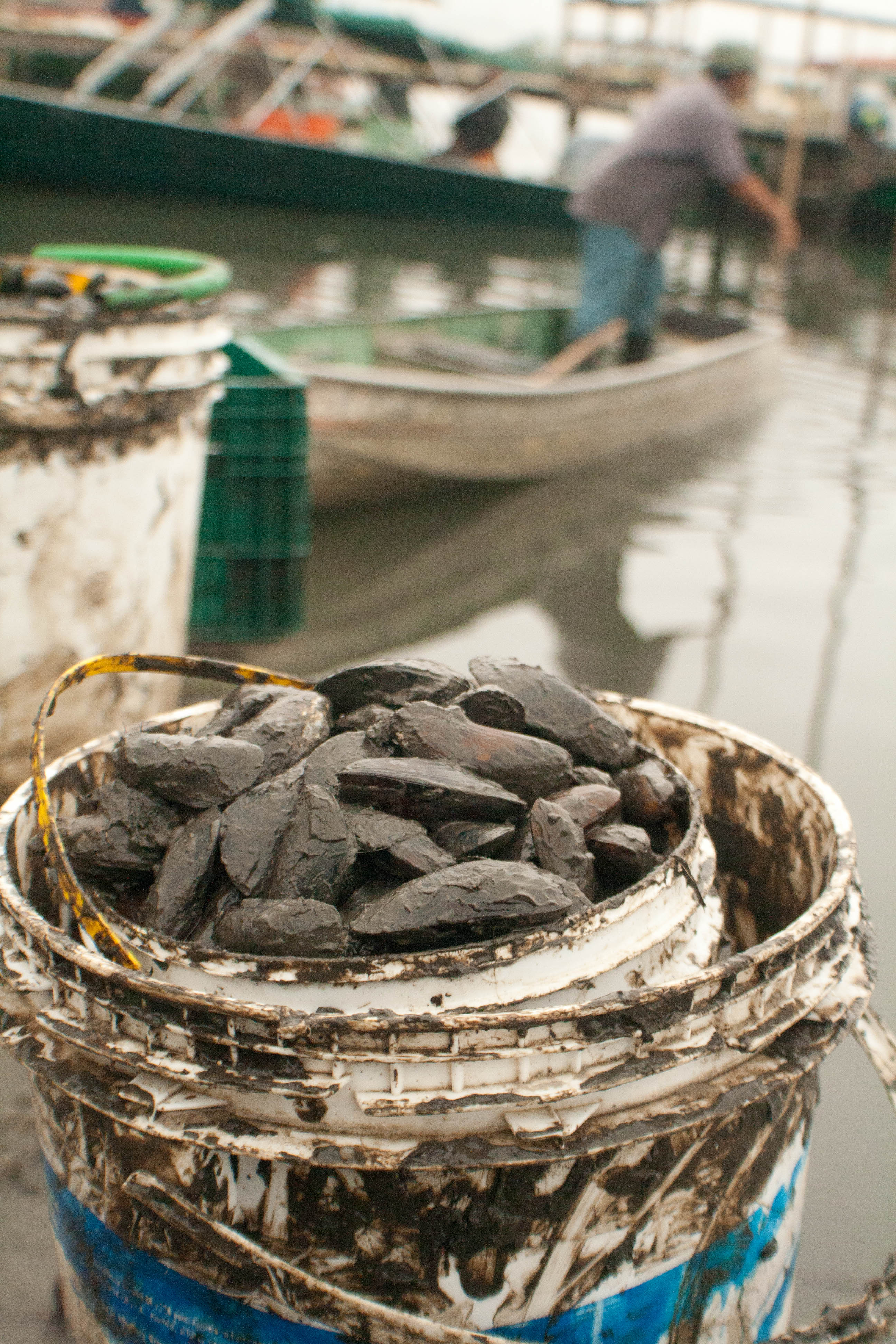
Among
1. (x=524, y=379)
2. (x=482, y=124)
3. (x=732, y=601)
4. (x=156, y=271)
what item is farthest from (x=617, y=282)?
(x=482, y=124)

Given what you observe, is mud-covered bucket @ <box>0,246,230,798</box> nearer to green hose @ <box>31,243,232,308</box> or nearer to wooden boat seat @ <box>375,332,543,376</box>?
green hose @ <box>31,243,232,308</box>

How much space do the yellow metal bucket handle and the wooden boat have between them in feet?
7.45

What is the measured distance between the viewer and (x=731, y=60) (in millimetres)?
8688

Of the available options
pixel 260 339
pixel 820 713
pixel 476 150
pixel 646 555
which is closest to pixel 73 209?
pixel 476 150

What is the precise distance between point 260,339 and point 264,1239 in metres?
5.28

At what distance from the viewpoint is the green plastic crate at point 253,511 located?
3.70m

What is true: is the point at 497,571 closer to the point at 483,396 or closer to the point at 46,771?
the point at 483,396

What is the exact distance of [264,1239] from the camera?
116cm

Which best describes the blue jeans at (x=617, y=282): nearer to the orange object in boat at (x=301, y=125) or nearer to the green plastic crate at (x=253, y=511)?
the green plastic crate at (x=253, y=511)

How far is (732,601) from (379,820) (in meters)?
3.67

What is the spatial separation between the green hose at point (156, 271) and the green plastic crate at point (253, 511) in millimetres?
579

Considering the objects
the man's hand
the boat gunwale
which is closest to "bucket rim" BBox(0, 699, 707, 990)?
the boat gunwale

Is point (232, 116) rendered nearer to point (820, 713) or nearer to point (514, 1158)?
point (820, 713)

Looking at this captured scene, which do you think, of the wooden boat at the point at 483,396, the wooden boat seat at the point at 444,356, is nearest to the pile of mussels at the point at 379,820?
the wooden boat at the point at 483,396
